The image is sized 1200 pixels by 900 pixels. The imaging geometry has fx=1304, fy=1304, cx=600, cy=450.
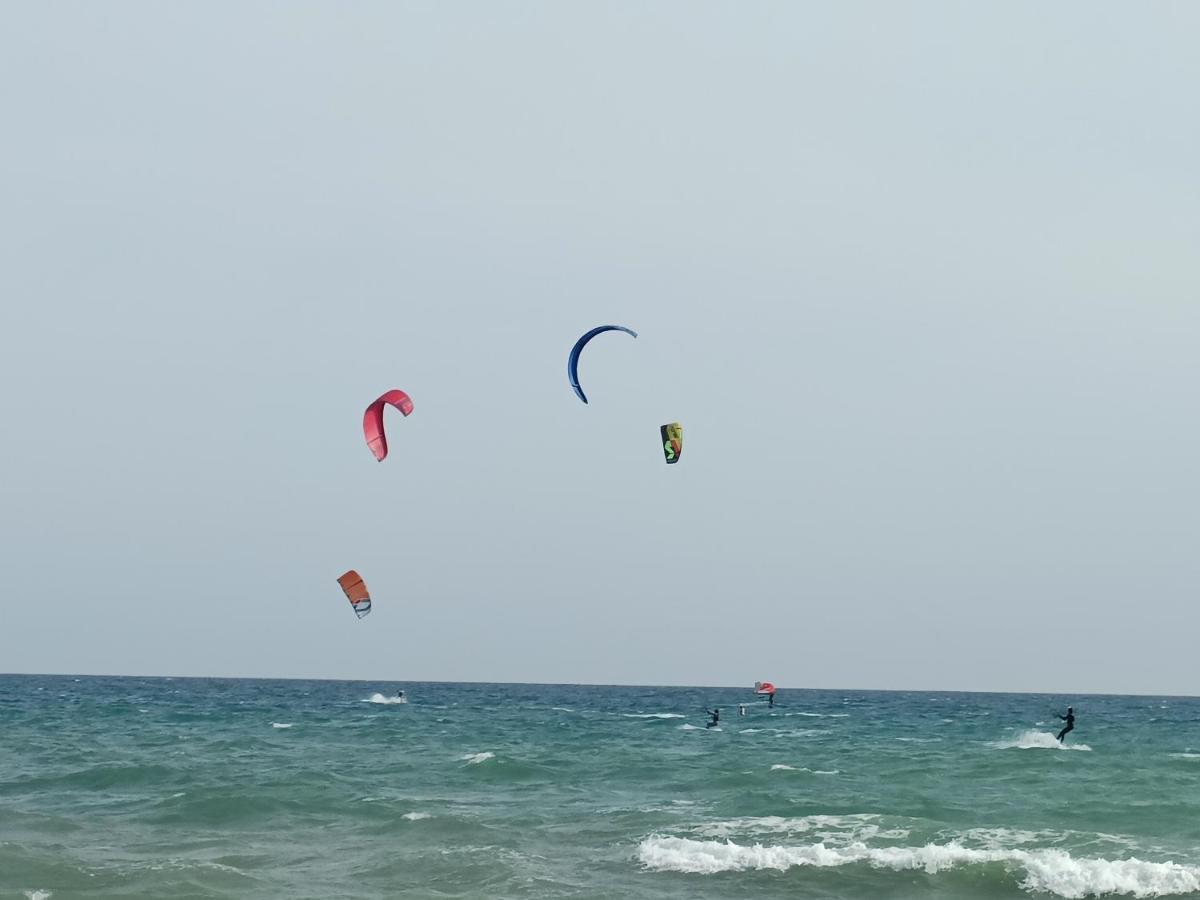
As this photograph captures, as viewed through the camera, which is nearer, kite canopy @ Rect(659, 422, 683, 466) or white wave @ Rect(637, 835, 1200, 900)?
white wave @ Rect(637, 835, 1200, 900)

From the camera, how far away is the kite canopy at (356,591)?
2564cm

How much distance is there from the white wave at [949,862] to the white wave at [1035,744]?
69.2ft

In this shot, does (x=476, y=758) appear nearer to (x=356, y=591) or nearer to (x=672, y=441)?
(x=356, y=591)

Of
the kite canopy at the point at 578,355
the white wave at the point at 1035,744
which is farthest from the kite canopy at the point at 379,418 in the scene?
the white wave at the point at 1035,744

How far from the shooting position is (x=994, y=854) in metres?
18.3

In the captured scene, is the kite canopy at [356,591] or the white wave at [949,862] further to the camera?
the kite canopy at [356,591]

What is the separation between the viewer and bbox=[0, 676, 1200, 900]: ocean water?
54.6ft

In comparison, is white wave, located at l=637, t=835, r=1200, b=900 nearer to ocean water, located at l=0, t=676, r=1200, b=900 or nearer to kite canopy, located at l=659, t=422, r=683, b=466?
ocean water, located at l=0, t=676, r=1200, b=900

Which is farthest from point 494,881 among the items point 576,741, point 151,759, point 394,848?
point 576,741

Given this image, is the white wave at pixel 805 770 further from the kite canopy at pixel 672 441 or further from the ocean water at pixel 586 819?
the kite canopy at pixel 672 441

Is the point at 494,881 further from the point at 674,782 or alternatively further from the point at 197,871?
the point at 674,782

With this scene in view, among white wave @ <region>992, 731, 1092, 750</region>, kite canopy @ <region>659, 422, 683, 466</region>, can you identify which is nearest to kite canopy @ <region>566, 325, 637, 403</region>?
kite canopy @ <region>659, 422, 683, 466</region>

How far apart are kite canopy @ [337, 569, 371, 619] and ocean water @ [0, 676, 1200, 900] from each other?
3488mm

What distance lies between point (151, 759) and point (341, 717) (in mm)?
24720
